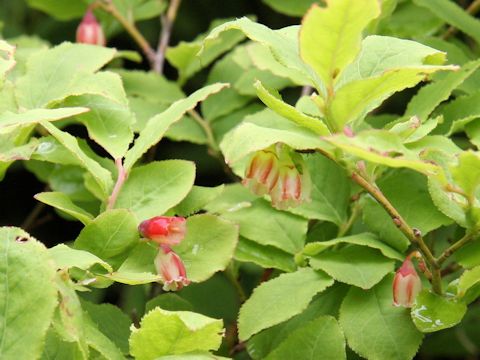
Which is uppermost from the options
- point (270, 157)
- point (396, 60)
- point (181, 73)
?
point (396, 60)

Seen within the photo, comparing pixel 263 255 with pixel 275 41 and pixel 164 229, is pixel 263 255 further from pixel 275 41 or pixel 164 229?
pixel 275 41

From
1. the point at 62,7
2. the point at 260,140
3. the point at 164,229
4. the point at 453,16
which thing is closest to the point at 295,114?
the point at 260,140

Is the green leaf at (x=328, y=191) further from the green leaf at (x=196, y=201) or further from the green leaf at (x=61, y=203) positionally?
the green leaf at (x=61, y=203)

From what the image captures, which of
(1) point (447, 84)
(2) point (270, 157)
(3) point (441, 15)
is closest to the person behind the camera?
(2) point (270, 157)

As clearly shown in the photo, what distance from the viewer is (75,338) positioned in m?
0.66

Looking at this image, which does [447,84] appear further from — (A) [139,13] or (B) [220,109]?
(A) [139,13]

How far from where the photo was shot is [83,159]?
85 centimetres

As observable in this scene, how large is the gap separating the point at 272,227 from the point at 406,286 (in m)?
0.20

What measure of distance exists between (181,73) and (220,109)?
0.35 feet

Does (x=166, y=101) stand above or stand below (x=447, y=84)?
below

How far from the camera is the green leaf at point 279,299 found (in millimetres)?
825

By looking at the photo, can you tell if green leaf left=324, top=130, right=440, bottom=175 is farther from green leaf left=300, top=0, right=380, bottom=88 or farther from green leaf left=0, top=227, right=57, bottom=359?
green leaf left=0, top=227, right=57, bottom=359

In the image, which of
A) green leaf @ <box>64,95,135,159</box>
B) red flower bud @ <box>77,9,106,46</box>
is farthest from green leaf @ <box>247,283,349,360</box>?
red flower bud @ <box>77,9,106,46</box>

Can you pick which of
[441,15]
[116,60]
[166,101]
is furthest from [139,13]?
[441,15]
